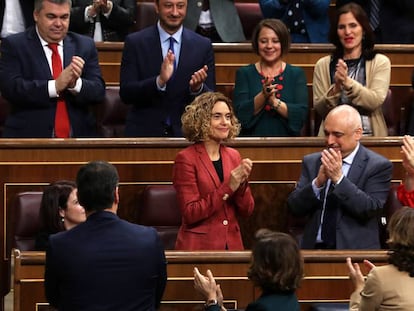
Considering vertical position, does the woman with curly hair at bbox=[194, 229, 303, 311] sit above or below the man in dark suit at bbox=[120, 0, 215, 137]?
below

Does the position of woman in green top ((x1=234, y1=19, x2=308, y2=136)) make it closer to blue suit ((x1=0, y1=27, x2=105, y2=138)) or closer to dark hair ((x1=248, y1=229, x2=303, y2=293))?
blue suit ((x1=0, y1=27, x2=105, y2=138))

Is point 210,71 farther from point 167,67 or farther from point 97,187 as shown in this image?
point 97,187

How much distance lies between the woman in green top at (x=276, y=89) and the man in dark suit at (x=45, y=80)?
0.58 metres

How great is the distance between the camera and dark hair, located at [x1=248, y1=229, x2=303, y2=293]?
2754 millimetres

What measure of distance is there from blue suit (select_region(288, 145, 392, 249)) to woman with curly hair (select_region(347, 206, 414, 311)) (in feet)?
2.91

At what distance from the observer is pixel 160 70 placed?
4711mm

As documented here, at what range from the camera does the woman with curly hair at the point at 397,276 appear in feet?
9.66

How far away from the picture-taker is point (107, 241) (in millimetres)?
2930

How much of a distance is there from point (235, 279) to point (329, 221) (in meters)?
0.48

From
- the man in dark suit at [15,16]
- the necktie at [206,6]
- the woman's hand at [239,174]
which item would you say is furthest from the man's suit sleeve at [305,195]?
the man in dark suit at [15,16]

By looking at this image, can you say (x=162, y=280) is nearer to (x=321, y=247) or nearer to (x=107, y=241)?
(x=107, y=241)

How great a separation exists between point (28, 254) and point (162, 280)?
0.67 metres

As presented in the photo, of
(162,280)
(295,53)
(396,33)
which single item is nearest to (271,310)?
(162,280)

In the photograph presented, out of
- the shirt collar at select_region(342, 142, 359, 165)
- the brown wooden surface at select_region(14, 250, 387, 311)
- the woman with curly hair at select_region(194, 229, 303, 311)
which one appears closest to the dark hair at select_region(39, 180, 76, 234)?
the brown wooden surface at select_region(14, 250, 387, 311)
